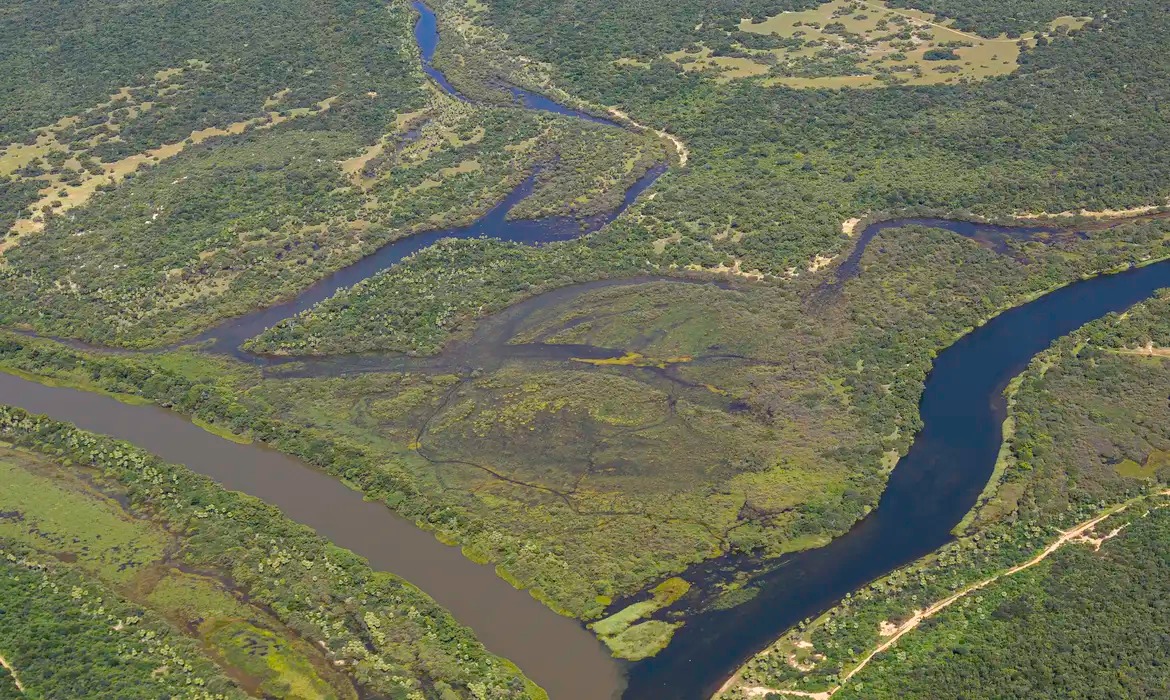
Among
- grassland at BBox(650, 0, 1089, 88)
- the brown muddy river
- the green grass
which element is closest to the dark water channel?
the brown muddy river

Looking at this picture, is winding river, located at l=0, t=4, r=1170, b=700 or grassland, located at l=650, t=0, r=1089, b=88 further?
grassland, located at l=650, t=0, r=1089, b=88

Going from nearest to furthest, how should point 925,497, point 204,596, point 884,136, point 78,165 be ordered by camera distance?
point 204,596 < point 925,497 < point 884,136 < point 78,165

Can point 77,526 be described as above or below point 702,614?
above

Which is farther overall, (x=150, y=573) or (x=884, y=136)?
A: (x=884, y=136)

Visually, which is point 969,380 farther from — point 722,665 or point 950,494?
point 722,665

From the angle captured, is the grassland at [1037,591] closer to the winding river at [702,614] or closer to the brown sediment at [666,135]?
the winding river at [702,614]

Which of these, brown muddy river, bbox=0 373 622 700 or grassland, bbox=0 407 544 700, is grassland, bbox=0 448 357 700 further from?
brown muddy river, bbox=0 373 622 700

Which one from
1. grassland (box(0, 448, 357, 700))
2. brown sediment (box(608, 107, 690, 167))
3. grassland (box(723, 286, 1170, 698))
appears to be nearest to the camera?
grassland (box(723, 286, 1170, 698))

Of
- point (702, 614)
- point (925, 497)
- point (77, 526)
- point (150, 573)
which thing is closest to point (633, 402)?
point (702, 614)

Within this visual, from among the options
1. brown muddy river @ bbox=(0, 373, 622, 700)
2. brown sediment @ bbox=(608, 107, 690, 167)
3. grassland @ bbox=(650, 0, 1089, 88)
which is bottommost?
brown muddy river @ bbox=(0, 373, 622, 700)

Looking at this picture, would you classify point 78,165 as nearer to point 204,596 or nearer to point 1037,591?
point 204,596
